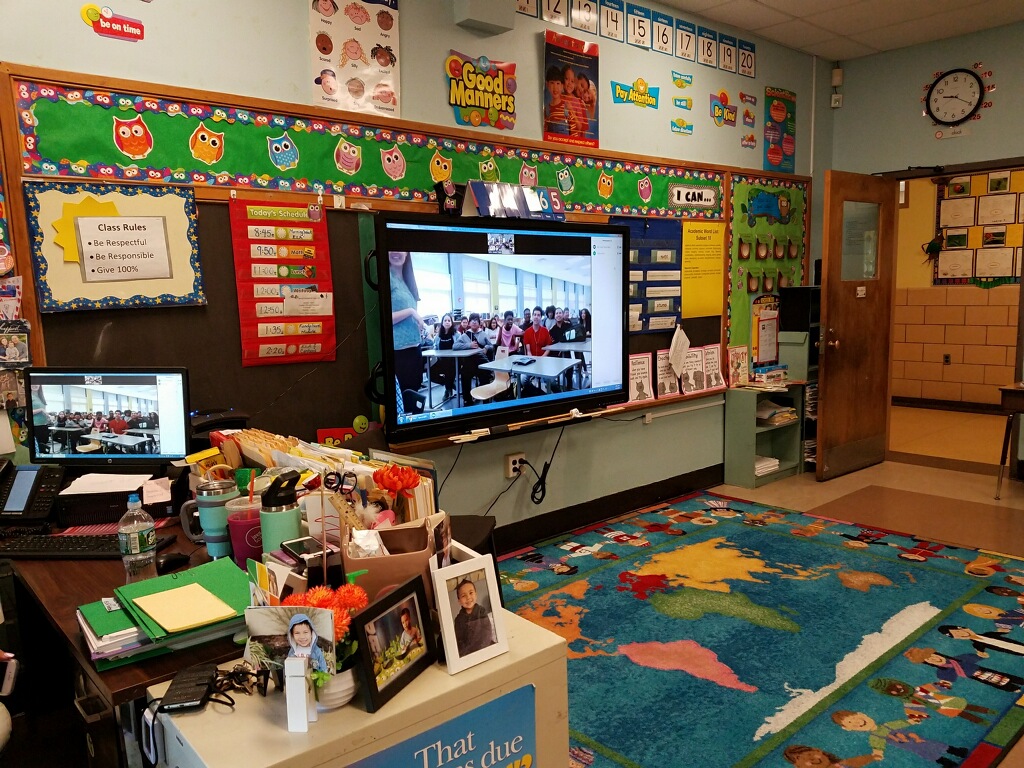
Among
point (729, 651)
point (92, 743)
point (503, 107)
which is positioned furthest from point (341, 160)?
point (729, 651)

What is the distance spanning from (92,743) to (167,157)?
1.89 metres

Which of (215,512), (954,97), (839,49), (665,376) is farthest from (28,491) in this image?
(954,97)

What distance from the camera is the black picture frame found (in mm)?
1158

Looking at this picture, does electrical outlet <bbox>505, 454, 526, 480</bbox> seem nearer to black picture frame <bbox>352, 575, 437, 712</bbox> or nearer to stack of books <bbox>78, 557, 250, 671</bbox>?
stack of books <bbox>78, 557, 250, 671</bbox>

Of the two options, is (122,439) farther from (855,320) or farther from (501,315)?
(855,320)

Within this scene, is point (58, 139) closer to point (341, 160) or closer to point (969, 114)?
point (341, 160)

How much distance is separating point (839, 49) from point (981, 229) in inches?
92.8

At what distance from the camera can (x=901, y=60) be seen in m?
5.33

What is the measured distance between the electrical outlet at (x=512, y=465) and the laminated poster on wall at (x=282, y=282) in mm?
1159

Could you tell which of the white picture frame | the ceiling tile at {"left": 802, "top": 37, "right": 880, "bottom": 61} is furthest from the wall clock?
the white picture frame

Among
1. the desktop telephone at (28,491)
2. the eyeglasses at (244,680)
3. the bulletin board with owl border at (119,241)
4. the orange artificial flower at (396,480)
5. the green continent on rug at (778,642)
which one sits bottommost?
the green continent on rug at (778,642)

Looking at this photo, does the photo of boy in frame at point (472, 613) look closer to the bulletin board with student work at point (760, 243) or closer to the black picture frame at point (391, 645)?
the black picture frame at point (391, 645)

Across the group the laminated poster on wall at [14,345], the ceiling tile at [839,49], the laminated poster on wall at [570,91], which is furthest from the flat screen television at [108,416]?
the ceiling tile at [839,49]

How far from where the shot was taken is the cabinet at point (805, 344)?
5.17 metres
